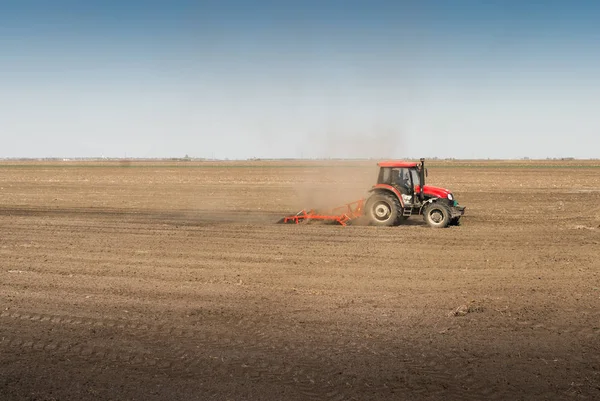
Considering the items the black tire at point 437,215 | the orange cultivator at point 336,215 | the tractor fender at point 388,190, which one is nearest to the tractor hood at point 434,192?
the black tire at point 437,215

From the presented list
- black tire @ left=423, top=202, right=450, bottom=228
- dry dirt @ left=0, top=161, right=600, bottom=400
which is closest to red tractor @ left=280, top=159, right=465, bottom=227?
black tire @ left=423, top=202, right=450, bottom=228

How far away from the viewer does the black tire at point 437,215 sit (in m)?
18.0

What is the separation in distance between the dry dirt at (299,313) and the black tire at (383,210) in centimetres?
102

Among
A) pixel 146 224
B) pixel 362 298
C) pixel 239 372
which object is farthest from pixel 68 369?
pixel 146 224

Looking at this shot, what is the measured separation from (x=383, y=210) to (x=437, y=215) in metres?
1.79

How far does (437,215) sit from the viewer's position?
18.3 m

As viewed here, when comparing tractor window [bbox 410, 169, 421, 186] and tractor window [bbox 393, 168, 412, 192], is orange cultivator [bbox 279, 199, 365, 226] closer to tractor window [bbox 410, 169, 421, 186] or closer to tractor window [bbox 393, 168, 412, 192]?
tractor window [bbox 393, 168, 412, 192]

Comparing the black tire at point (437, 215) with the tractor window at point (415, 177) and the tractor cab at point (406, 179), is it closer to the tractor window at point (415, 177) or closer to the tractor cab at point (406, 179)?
the tractor cab at point (406, 179)

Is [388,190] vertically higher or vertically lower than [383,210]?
higher

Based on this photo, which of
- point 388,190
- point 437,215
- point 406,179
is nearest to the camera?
point 437,215

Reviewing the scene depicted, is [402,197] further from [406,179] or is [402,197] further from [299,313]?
[299,313]

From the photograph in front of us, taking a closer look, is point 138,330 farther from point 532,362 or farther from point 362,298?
point 532,362

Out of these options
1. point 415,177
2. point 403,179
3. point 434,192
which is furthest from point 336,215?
point 434,192

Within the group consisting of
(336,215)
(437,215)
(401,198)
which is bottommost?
(336,215)
